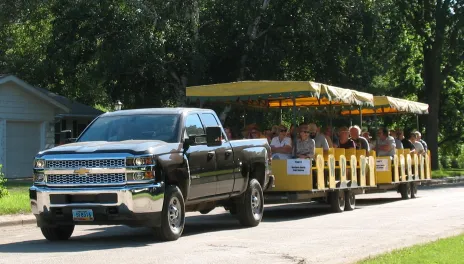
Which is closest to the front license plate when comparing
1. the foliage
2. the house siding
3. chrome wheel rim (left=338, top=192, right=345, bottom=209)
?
chrome wheel rim (left=338, top=192, right=345, bottom=209)

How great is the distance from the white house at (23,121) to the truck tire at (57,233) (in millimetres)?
22213

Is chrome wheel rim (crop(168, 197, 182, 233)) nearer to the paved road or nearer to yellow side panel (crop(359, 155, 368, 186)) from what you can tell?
the paved road

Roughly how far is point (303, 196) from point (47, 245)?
6272mm

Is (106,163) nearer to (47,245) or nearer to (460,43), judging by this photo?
(47,245)

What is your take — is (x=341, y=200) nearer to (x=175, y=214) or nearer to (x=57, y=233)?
(x=175, y=214)

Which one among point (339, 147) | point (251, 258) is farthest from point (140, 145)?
point (339, 147)

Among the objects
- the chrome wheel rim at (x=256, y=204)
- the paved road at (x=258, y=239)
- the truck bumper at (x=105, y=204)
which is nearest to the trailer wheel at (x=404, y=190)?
the paved road at (x=258, y=239)

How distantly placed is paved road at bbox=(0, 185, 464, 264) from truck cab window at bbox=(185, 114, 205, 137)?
1662 millimetres

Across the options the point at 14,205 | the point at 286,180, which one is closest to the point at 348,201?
the point at 286,180

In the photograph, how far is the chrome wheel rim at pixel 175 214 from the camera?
13529mm

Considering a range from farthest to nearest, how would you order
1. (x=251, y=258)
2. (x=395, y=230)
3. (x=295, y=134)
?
1. (x=295, y=134)
2. (x=395, y=230)
3. (x=251, y=258)

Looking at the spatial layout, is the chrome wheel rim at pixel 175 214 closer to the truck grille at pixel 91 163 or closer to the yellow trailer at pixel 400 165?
the truck grille at pixel 91 163

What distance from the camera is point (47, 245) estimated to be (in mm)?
13414

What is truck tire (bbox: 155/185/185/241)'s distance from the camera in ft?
43.8
